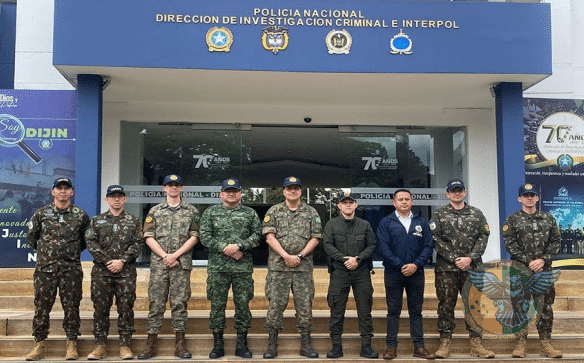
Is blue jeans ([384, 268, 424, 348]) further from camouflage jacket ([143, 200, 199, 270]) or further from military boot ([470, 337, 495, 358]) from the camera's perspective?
camouflage jacket ([143, 200, 199, 270])

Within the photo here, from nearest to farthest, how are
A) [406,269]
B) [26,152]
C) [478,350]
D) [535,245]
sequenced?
[406,269] < [478,350] < [535,245] < [26,152]

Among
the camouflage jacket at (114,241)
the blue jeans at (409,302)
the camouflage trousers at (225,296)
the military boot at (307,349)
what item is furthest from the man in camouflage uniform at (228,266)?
the blue jeans at (409,302)

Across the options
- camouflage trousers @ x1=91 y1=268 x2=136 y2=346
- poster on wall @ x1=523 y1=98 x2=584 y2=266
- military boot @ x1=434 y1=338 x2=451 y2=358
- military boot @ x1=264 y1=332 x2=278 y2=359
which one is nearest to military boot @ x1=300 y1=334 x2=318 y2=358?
military boot @ x1=264 y1=332 x2=278 y2=359

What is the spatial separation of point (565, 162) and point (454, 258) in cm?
426

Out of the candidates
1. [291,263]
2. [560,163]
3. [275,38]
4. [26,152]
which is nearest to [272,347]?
[291,263]

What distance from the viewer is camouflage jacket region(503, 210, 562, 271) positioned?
223 inches

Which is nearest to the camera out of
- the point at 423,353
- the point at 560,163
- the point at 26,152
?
the point at 423,353

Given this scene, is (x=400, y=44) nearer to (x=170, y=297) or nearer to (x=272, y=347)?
(x=272, y=347)

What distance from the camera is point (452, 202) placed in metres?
5.74

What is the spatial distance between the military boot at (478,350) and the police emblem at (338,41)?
3.98m

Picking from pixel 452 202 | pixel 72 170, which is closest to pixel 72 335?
pixel 72 170

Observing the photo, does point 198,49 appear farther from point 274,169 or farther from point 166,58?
point 274,169

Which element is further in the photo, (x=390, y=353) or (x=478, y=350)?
(x=478, y=350)

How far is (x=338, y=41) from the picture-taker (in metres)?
7.48
